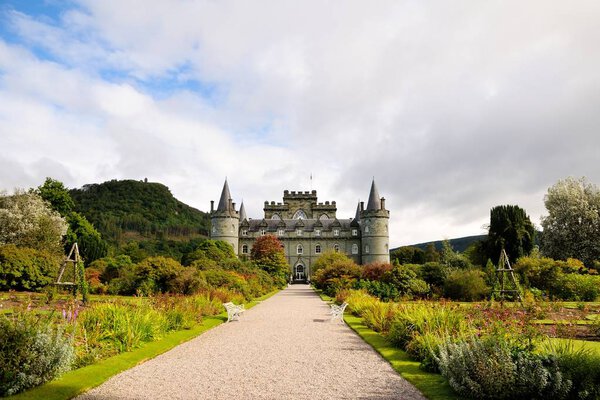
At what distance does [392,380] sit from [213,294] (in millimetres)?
11841

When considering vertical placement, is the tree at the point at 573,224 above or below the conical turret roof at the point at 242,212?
below

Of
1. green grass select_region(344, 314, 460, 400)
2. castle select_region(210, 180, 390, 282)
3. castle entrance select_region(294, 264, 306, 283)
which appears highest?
castle select_region(210, 180, 390, 282)

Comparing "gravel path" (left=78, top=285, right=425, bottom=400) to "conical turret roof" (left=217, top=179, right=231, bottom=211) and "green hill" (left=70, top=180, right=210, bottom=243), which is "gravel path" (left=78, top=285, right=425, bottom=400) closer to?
"conical turret roof" (left=217, top=179, right=231, bottom=211)

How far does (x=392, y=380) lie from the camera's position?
6777mm

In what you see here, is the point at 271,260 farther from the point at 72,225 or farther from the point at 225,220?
the point at 72,225

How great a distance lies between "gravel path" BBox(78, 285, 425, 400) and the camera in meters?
5.95

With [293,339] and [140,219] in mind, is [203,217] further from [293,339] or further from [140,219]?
[293,339]

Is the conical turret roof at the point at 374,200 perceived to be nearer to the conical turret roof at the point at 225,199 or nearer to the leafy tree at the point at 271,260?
the leafy tree at the point at 271,260

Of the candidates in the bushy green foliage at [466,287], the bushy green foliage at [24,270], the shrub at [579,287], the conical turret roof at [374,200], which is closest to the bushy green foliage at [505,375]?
the bushy green foliage at [466,287]

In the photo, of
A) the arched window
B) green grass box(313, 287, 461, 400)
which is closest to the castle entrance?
the arched window

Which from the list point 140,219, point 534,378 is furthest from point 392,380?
point 140,219

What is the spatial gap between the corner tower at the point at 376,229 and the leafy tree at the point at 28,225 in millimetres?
34550

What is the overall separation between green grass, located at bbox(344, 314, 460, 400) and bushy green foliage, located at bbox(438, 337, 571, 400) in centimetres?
25

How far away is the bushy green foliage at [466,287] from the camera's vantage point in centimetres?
2106
